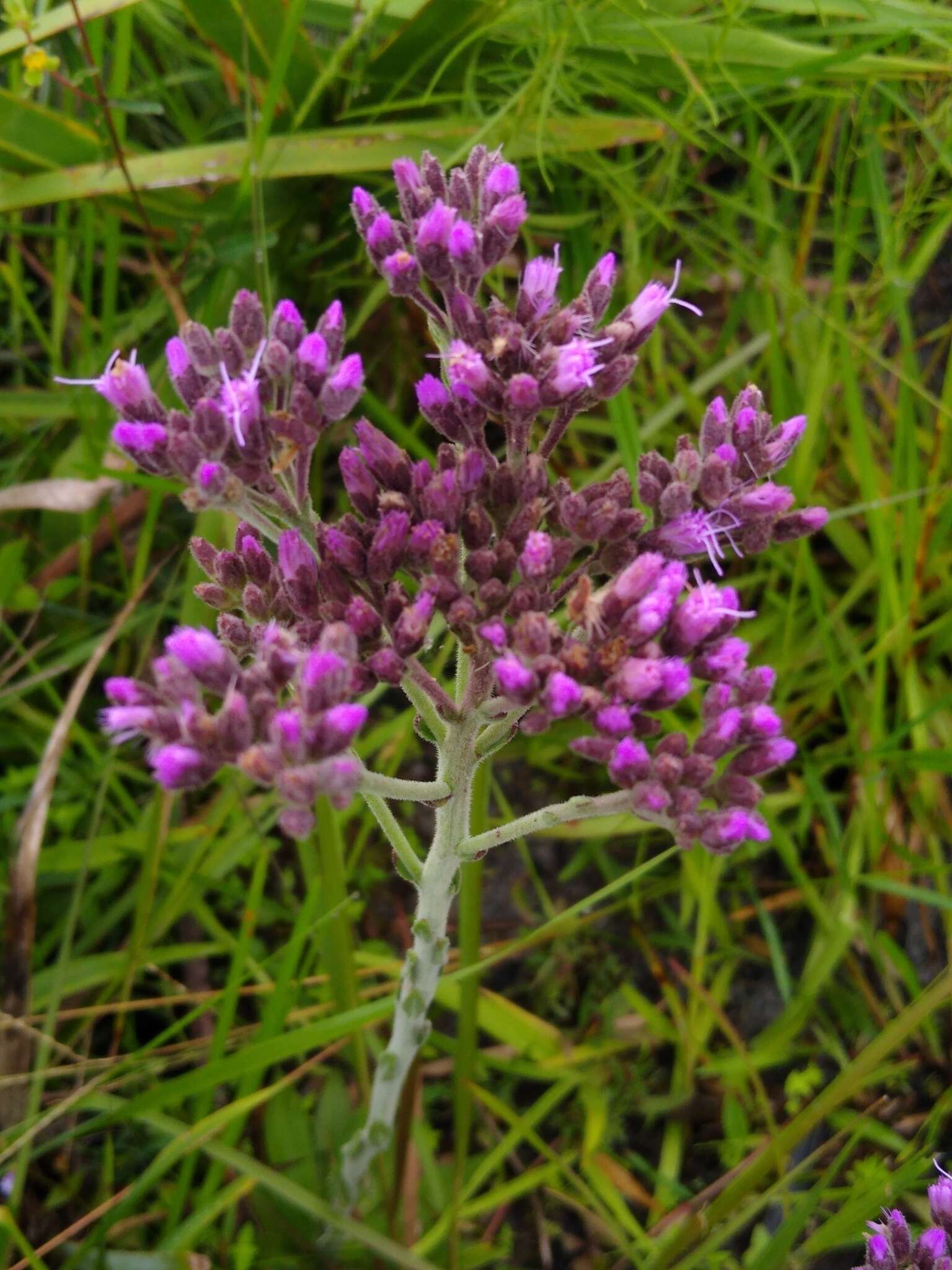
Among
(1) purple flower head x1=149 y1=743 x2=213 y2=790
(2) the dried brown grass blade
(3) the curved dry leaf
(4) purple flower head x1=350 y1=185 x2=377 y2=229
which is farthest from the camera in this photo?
(3) the curved dry leaf

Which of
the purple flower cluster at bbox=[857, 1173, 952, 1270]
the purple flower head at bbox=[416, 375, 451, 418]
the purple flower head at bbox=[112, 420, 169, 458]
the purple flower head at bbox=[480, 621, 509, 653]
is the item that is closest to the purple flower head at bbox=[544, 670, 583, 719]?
the purple flower head at bbox=[480, 621, 509, 653]

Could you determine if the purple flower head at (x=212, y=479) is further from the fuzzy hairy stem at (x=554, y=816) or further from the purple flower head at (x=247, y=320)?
the fuzzy hairy stem at (x=554, y=816)

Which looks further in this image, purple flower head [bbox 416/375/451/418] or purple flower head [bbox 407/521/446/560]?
purple flower head [bbox 416/375/451/418]

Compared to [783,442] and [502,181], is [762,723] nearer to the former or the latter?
[783,442]

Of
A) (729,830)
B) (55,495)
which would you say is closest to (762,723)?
(729,830)

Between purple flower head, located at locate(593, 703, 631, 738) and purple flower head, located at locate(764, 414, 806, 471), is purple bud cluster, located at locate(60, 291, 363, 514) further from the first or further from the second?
purple flower head, located at locate(764, 414, 806, 471)

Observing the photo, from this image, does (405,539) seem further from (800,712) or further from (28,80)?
(800,712)
